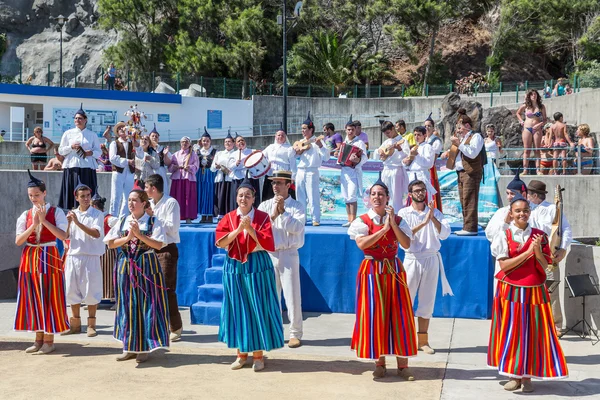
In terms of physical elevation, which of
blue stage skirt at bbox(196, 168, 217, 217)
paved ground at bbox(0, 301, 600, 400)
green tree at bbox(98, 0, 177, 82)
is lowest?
paved ground at bbox(0, 301, 600, 400)

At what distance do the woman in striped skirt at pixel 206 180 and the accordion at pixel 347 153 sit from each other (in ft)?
8.46

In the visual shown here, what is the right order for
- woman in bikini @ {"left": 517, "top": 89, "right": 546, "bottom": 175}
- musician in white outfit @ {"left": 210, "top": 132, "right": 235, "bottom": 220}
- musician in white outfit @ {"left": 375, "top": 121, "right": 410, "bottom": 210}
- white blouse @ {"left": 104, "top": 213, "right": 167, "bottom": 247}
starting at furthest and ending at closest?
woman in bikini @ {"left": 517, "top": 89, "right": 546, "bottom": 175}
musician in white outfit @ {"left": 210, "top": 132, "right": 235, "bottom": 220}
musician in white outfit @ {"left": 375, "top": 121, "right": 410, "bottom": 210}
white blouse @ {"left": 104, "top": 213, "right": 167, "bottom": 247}

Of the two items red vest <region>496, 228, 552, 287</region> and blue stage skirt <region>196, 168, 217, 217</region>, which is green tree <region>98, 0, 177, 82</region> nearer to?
blue stage skirt <region>196, 168, 217, 217</region>

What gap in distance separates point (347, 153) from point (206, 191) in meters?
2.89

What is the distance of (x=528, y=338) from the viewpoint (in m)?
6.77

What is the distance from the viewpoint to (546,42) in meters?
34.4

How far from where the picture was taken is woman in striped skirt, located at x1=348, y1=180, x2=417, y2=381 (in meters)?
7.19

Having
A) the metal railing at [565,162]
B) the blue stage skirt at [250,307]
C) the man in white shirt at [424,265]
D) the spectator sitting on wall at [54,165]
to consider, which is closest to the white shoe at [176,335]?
the blue stage skirt at [250,307]

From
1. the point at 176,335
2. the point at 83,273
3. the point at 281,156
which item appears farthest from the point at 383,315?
the point at 281,156

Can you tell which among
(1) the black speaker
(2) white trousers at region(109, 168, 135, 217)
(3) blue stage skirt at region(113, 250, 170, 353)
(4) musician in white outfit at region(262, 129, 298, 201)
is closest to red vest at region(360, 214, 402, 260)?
(3) blue stage skirt at region(113, 250, 170, 353)

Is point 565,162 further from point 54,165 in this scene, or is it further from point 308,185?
point 54,165

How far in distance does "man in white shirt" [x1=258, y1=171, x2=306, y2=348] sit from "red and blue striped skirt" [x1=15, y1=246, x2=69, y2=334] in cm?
241

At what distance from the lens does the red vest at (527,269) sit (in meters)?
6.85

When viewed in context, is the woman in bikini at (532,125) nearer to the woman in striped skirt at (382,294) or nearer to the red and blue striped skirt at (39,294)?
the woman in striped skirt at (382,294)
